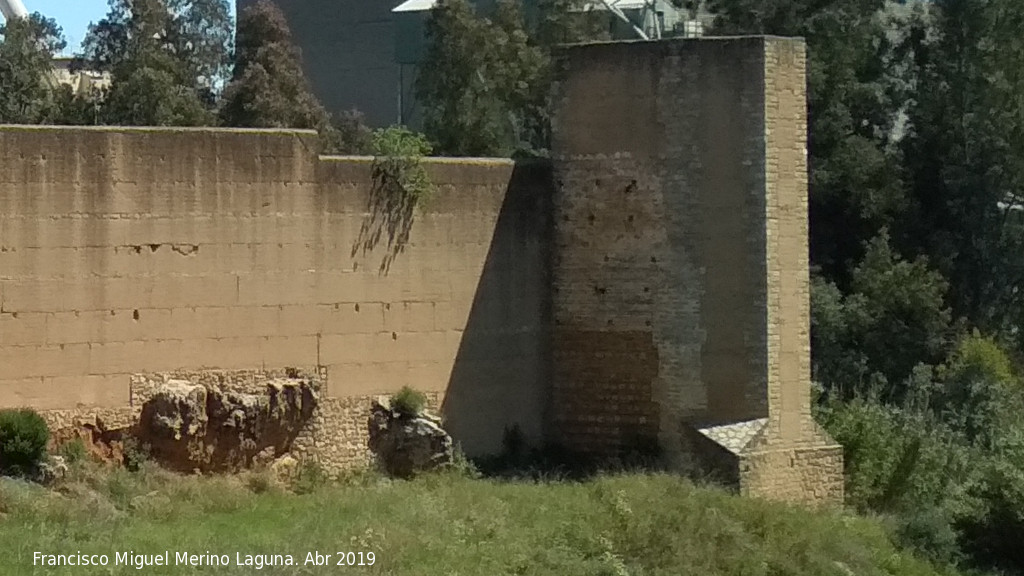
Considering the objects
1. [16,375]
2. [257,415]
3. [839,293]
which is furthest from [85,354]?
[839,293]

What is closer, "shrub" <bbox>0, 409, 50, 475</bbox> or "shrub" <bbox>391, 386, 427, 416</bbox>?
"shrub" <bbox>0, 409, 50, 475</bbox>

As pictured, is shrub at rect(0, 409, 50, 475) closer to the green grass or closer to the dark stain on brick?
the green grass

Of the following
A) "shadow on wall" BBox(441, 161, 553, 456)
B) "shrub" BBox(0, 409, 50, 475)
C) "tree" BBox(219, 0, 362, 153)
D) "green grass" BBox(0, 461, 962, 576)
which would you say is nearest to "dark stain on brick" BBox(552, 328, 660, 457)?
"shadow on wall" BBox(441, 161, 553, 456)

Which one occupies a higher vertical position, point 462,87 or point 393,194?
point 462,87

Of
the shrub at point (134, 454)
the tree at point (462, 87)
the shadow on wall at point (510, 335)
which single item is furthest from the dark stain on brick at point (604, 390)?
the tree at point (462, 87)

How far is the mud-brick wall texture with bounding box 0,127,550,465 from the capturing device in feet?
48.6

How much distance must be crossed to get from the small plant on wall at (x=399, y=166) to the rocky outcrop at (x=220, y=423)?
2013 millimetres

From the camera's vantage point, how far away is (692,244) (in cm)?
1744

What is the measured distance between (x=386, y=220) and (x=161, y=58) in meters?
13.9

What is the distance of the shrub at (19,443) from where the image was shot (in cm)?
1430

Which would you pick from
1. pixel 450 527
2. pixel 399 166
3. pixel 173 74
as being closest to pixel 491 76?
pixel 173 74

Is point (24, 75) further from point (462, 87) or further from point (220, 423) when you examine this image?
point (220, 423)

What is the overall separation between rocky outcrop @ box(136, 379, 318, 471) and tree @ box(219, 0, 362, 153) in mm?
10953

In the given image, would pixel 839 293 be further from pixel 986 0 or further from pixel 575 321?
pixel 575 321
